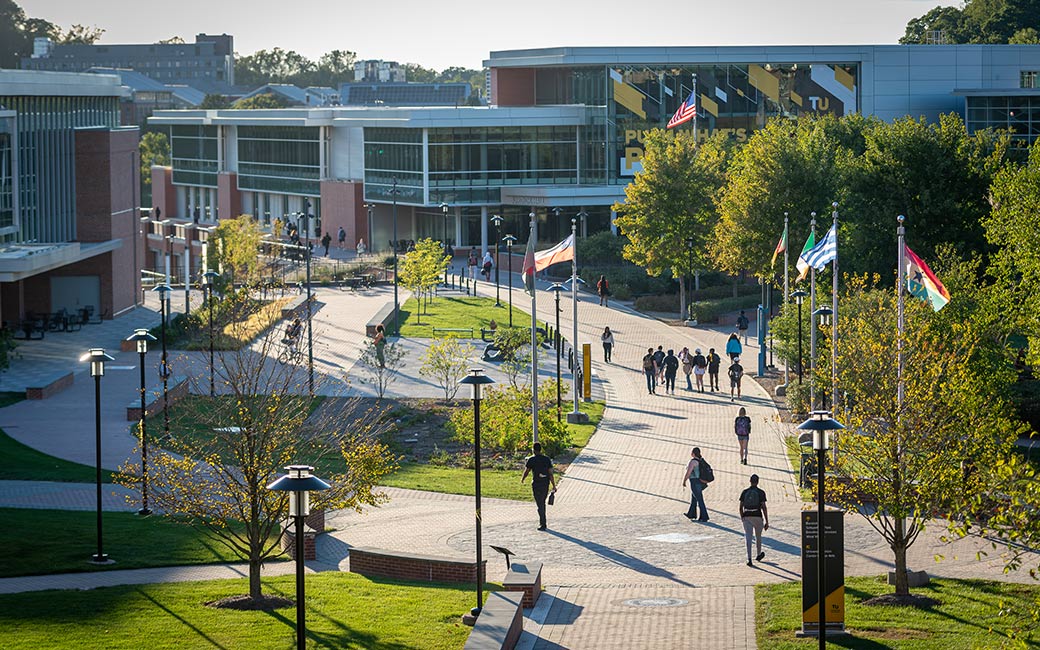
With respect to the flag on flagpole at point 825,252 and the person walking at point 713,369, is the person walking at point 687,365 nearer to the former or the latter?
the person walking at point 713,369

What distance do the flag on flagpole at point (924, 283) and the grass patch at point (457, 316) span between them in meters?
28.2

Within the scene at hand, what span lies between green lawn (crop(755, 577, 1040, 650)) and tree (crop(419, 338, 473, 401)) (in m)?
21.9

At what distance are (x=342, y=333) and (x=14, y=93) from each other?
14712 millimetres

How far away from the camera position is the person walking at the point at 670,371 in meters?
46.5

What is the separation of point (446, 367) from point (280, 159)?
60633 millimetres

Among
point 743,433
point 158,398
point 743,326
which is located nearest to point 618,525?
point 743,433

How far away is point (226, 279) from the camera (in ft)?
204

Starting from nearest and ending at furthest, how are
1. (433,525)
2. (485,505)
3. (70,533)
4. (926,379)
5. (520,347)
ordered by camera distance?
(926,379), (70,533), (433,525), (485,505), (520,347)

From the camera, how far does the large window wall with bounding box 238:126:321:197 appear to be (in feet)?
324

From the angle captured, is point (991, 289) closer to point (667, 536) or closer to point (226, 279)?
point (667, 536)

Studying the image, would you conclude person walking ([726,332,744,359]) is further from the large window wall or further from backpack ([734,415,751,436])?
the large window wall

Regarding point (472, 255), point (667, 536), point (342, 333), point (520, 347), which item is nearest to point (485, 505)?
point (667, 536)

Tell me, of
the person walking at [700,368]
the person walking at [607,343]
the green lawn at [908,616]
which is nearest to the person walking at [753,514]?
the green lawn at [908,616]

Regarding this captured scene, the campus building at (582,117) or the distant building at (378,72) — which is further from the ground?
the distant building at (378,72)
